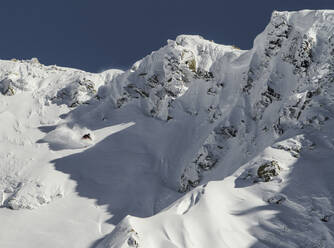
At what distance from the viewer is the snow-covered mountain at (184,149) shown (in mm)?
18875

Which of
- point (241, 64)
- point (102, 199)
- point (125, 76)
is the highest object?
point (241, 64)

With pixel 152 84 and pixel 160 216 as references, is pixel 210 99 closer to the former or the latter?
pixel 152 84

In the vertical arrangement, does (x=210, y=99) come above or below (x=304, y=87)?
below

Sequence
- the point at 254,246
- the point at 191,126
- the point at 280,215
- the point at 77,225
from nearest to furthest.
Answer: the point at 254,246 → the point at 280,215 → the point at 77,225 → the point at 191,126

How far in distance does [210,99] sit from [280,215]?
55.6 feet

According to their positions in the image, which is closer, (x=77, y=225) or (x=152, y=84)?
(x=77, y=225)

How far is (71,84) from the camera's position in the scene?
4234 cm

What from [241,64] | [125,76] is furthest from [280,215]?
[125,76]

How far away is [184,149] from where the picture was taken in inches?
1230

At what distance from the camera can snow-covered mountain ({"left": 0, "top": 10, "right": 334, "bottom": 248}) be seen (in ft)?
61.9

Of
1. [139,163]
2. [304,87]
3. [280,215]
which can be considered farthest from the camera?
[139,163]

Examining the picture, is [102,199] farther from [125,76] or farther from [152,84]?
[125,76]

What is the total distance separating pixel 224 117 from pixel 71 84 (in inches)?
729

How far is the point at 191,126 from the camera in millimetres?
33188
